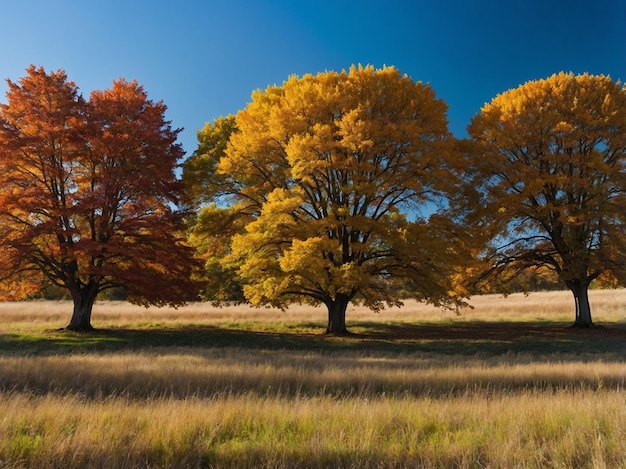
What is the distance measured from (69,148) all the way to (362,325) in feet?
61.4

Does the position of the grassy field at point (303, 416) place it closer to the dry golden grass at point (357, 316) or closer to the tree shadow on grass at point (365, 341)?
the tree shadow on grass at point (365, 341)

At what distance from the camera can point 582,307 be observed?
2508cm

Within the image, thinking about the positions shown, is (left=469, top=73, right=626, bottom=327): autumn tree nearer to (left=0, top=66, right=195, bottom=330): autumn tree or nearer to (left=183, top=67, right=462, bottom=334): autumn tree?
(left=183, top=67, right=462, bottom=334): autumn tree

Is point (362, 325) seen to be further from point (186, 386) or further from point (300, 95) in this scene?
point (186, 386)

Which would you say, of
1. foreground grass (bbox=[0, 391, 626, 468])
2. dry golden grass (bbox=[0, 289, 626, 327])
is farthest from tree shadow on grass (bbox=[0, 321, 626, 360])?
foreground grass (bbox=[0, 391, 626, 468])

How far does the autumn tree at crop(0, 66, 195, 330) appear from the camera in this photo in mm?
19266

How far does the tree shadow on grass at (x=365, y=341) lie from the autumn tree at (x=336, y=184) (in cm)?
209

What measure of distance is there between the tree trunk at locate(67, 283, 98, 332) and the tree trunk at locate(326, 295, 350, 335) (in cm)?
1196

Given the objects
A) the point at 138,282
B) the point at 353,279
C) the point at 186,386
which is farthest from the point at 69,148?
the point at 186,386

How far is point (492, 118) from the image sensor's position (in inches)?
966

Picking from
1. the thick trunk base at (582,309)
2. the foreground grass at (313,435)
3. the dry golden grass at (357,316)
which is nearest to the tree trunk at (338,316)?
the dry golden grass at (357,316)

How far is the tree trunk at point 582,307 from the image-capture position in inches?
981

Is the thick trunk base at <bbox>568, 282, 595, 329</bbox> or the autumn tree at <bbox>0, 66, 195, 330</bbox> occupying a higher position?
the autumn tree at <bbox>0, 66, 195, 330</bbox>

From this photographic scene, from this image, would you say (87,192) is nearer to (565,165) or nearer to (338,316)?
(338,316)
